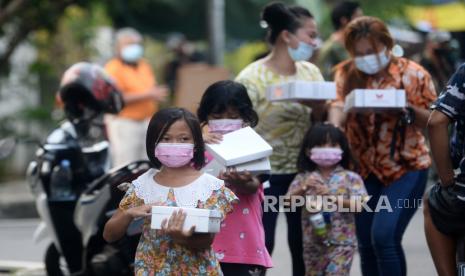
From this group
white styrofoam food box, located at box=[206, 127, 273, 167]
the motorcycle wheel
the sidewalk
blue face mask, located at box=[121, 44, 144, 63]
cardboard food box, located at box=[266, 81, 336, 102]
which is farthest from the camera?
the sidewalk

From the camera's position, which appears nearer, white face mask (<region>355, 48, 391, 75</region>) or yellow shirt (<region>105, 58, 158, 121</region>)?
white face mask (<region>355, 48, 391, 75</region>)

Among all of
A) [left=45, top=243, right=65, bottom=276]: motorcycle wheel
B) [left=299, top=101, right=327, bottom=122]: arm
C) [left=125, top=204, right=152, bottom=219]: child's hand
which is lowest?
[left=45, top=243, right=65, bottom=276]: motorcycle wheel

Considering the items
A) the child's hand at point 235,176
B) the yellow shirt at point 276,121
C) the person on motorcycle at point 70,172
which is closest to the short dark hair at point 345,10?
the person on motorcycle at point 70,172

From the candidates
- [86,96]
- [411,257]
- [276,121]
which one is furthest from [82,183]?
[411,257]

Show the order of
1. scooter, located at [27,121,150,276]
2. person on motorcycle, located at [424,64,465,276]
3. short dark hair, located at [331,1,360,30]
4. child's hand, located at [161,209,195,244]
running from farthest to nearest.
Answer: short dark hair, located at [331,1,360,30] < scooter, located at [27,121,150,276] < person on motorcycle, located at [424,64,465,276] < child's hand, located at [161,209,195,244]

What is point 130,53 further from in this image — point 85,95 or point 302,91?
point 302,91

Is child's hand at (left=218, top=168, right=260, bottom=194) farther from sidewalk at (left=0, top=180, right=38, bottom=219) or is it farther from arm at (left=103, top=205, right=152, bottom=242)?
sidewalk at (left=0, top=180, right=38, bottom=219)

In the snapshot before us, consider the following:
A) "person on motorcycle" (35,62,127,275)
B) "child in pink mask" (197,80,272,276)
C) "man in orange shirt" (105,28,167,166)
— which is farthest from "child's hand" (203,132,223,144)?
"man in orange shirt" (105,28,167,166)

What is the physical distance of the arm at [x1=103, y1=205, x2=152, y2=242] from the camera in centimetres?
545

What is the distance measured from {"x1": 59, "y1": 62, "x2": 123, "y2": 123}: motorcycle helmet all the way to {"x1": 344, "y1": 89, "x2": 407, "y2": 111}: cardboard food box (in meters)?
2.32

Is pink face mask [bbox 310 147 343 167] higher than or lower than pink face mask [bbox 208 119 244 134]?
lower

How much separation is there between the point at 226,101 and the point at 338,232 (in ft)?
4.07

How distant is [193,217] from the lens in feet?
17.3

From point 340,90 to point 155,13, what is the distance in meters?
8.78
